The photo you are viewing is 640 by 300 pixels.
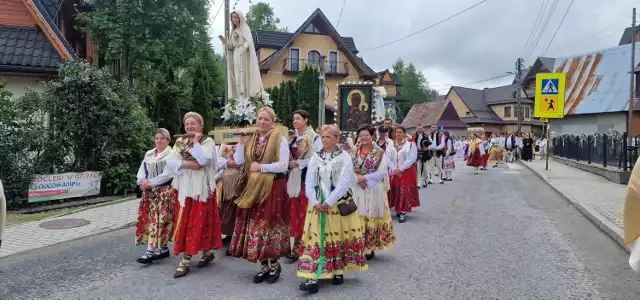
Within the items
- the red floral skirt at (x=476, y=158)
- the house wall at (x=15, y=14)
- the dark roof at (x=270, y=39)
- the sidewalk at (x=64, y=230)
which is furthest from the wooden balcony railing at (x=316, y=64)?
the sidewalk at (x=64, y=230)

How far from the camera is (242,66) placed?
7488mm

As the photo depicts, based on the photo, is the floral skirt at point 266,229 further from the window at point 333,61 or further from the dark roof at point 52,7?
the window at point 333,61

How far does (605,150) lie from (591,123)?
18.8m

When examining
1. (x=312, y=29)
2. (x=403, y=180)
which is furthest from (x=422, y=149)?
(x=312, y=29)

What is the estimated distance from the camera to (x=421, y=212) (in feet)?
34.6

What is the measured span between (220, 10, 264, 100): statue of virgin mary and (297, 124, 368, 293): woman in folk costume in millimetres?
2472

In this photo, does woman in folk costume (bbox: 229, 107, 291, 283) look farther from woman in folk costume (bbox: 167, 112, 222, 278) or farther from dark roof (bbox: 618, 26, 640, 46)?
dark roof (bbox: 618, 26, 640, 46)

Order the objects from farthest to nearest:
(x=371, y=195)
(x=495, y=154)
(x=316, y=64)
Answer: (x=316, y=64), (x=495, y=154), (x=371, y=195)

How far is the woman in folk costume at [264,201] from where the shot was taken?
5340 mm

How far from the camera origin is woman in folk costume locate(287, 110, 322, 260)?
5.73 m

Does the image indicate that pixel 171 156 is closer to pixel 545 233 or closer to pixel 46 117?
pixel 545 233

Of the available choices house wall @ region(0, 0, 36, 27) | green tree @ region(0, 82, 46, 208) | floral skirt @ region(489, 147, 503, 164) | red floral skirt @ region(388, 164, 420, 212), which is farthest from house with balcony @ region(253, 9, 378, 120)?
red floral skirt @ region(388, 164, 420, 212)

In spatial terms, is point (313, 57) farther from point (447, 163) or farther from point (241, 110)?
point (241, 110)

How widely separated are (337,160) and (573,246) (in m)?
4.47
